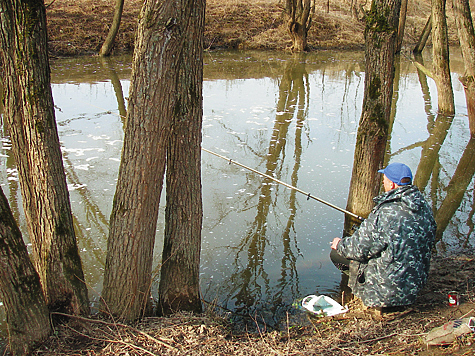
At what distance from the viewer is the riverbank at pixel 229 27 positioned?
18531mm

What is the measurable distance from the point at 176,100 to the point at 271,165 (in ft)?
13.8

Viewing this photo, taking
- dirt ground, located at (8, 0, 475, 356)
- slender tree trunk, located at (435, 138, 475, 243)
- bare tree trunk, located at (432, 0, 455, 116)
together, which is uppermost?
bare tree trunk, located at (432, 0, 455, 116)

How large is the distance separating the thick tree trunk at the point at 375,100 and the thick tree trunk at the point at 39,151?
310 centimetres

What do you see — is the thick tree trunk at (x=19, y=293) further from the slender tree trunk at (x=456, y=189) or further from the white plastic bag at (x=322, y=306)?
the slender tree trunk at (x=456, y=189)

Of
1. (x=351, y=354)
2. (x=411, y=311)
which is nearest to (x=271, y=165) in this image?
(x=411, y=311)

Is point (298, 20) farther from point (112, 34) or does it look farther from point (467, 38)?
point (467, 38)

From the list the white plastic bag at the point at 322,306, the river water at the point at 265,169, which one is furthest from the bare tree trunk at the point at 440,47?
the white plastic bag at the point at 322,306

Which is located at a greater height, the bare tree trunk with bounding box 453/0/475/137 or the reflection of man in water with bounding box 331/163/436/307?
the bare tree trunk with bounding box 453/0/475/137

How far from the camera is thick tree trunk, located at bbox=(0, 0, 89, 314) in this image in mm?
2672

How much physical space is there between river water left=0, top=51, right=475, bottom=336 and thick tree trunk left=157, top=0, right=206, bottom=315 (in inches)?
12.7

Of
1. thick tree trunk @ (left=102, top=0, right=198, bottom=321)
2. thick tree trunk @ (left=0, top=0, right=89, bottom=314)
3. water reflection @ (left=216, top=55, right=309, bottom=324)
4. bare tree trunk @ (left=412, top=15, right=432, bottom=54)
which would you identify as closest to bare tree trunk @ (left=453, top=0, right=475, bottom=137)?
water reflection @ (left=216, top=55, right=309, bottom=324)

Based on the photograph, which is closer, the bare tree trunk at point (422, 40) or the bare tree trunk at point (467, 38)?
the bare tree trunk at point (467, 38)

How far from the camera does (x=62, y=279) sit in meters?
3.01

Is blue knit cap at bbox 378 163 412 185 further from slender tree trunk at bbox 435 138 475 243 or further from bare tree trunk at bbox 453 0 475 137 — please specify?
bare tree trunk at bbox 453 0 475 137
